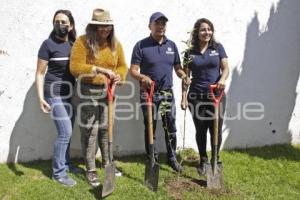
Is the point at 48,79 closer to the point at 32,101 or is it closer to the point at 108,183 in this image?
the point at 32,101

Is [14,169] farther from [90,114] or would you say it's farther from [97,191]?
[90,114]

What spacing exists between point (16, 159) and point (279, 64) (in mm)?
4386

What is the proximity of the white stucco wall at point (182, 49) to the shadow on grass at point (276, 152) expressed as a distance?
0.13 meters

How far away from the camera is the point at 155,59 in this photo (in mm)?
5297

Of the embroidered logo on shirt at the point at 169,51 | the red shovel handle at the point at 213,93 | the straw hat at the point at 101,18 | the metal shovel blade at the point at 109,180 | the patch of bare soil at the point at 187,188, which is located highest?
the straw hat at the point at 101,18

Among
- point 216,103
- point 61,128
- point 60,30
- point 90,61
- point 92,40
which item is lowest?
point 61,128

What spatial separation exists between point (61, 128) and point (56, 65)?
789 mm

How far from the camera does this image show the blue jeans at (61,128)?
199 inches

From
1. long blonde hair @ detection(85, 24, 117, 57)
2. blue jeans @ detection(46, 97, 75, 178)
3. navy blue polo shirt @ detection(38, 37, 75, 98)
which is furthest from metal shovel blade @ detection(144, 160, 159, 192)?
long blonde hair @ detection(85, 24, 117, 57)

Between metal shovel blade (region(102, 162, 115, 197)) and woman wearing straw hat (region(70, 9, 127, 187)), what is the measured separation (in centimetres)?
33

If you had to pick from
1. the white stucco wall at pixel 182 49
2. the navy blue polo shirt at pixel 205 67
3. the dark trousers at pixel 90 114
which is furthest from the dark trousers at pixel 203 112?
the dark trousers at pixel 90 114

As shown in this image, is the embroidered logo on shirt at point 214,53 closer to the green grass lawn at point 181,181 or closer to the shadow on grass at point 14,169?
the green grass lawn at point 181,181

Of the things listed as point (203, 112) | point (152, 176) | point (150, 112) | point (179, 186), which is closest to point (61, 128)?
point (150, 112)

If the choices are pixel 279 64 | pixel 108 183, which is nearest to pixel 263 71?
pixel 279 64
